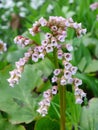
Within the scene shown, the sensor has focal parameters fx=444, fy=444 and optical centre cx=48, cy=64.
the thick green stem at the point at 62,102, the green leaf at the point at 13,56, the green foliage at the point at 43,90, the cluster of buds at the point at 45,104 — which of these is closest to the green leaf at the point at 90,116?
the green foliage at the point at 43,90

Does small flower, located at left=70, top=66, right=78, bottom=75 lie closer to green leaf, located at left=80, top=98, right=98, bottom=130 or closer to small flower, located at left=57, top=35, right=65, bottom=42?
small flower, located at left=57, top=35, right=65, bottom=42

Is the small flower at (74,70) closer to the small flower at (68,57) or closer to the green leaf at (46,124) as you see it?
the small flower at (68,57)

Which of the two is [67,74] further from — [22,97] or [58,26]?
[22,97]

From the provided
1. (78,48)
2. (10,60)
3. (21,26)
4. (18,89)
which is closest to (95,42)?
(78,48)

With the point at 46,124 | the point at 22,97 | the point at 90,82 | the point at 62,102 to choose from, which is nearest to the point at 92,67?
the point at 90,82

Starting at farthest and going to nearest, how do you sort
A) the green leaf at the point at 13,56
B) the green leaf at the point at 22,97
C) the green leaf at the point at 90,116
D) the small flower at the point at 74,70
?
the green leaf at the point at 13,56
the green leaf at the point at 22,97
the green leaf at the point at 90,116
the small flower at the point at 74,70

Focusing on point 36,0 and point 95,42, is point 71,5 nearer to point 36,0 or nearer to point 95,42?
point 36,0
